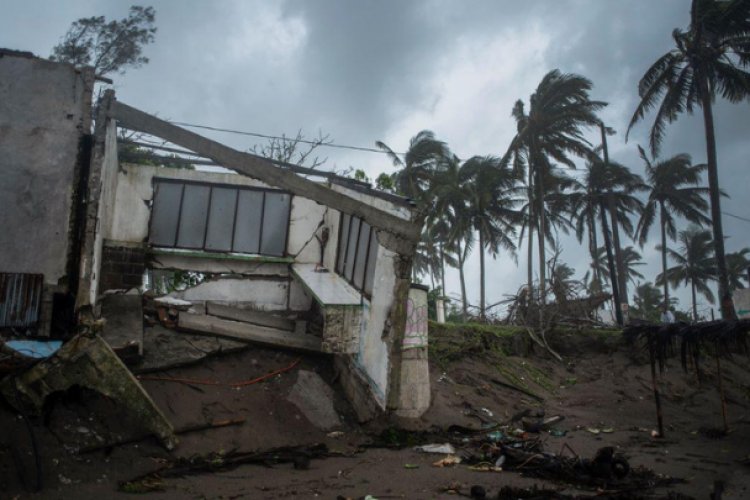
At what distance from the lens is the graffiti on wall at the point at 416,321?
26.8ft

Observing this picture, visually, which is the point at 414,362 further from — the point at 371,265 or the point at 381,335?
the point at 371,265

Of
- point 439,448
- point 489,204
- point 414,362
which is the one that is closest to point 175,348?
point 414,362

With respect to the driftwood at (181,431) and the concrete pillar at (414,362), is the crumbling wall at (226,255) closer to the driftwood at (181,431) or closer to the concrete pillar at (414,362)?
the driftwood at (181,431)

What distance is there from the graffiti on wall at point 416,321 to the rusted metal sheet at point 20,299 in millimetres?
5543

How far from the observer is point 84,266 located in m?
8.24

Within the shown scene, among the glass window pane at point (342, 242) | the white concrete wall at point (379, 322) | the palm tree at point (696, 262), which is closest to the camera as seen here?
the white concrete wall at point (379, 322)

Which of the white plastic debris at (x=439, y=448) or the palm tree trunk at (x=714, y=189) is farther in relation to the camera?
the palm tree trunk at (x=714, y=189)

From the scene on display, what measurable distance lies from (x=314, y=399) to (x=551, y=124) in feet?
69.3

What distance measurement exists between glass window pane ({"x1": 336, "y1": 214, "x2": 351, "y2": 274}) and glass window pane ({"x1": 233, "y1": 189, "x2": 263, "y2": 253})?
6.62 ft

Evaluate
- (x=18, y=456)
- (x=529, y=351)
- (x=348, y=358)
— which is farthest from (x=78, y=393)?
(x=529, y=351)

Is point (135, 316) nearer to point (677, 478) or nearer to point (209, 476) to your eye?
point (209, 476)

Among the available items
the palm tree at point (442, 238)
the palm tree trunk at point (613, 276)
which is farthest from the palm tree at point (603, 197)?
the palm tree at point (442, 238)

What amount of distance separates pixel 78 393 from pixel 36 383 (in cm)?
90

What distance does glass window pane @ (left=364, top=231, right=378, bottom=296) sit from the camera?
9.15 meters
